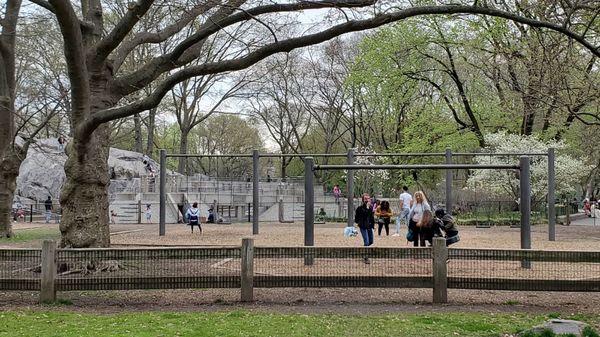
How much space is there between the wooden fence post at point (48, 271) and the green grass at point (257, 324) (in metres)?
0.75

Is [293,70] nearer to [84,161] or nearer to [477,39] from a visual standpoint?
[477,39]

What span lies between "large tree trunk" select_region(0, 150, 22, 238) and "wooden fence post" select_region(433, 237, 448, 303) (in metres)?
16.9

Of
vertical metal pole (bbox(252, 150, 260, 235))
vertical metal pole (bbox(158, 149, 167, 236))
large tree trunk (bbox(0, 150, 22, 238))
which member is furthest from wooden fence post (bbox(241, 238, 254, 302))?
large tree trunk (bbox(0, 150, 22, 238))

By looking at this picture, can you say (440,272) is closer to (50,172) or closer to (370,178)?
(370,178)

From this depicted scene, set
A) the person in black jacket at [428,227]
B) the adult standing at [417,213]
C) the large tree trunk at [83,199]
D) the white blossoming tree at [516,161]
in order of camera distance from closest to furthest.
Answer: the large tree trunk at [83,199] < the person in black jacket at [428,227] < the adult standing at [417,213] < the white blossoming tree at [516,161]

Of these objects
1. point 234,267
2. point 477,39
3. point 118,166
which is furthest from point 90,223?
point 118,166

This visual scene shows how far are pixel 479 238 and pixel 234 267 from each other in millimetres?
12537

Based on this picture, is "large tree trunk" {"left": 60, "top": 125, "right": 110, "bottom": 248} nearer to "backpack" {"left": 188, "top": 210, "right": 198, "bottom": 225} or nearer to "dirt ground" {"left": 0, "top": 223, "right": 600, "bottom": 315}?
"dirt ground" {"left": 0, "top": 223, "right": 600, "bottom": 315}

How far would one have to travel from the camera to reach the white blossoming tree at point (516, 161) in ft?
102

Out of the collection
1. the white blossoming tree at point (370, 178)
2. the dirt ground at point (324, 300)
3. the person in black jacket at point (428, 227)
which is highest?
the white blossoming tree at point (370, 178)

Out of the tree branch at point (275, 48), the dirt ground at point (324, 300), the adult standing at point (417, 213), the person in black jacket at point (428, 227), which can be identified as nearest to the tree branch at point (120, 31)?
the tree branch at point (275, 48)

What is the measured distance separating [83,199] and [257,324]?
6.08m

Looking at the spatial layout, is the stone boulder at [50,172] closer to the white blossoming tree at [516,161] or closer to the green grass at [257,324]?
the white blossoming tree at [516,161]

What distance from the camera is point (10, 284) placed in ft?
30.2
